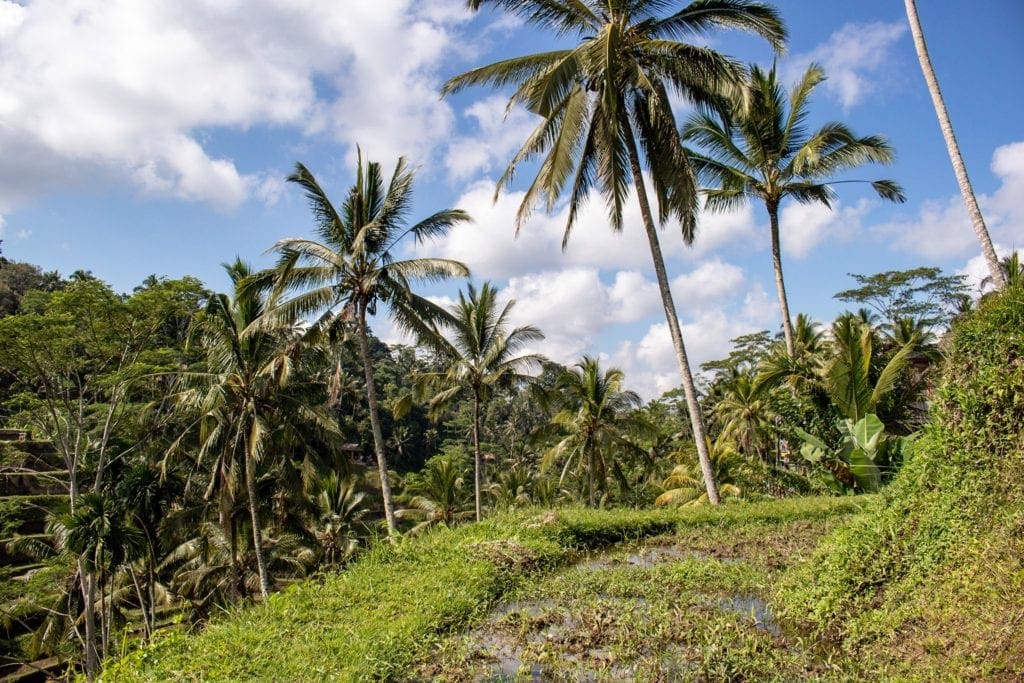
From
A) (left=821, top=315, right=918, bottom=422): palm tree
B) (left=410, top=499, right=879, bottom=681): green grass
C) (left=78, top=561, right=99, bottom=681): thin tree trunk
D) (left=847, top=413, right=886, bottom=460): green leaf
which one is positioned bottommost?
(left=78, top=561, right=99, bottom=681): thin tree trunk

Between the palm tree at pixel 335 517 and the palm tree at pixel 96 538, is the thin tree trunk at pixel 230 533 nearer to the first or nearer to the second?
the palm tree at pixel 96 538

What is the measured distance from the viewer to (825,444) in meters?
11.8

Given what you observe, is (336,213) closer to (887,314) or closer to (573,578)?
(573,578)

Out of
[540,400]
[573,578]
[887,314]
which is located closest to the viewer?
[573,578]

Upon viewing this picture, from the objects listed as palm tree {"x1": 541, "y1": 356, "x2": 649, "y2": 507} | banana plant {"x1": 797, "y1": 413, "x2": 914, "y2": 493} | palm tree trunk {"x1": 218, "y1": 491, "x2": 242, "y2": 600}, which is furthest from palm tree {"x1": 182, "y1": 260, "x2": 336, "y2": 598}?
banana plant {"x1": 797, "y1": 413, "x2": 914, "y2": 493}

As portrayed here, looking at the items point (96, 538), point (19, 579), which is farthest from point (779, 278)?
point (19, 579)

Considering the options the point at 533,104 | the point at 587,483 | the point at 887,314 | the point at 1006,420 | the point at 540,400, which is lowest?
the point at 587,483

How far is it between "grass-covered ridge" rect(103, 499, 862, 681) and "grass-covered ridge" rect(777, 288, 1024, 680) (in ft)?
9.96

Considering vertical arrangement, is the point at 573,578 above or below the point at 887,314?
below

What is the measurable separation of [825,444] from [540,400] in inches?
323

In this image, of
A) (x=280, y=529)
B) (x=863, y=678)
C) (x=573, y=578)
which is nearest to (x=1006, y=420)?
(x=863, y=678)

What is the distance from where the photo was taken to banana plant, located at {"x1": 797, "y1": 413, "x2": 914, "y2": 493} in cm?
1020

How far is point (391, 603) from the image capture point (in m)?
5.58

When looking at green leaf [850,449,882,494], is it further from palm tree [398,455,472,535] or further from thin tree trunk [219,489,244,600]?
thin tree trunk [219,489,244,600]
